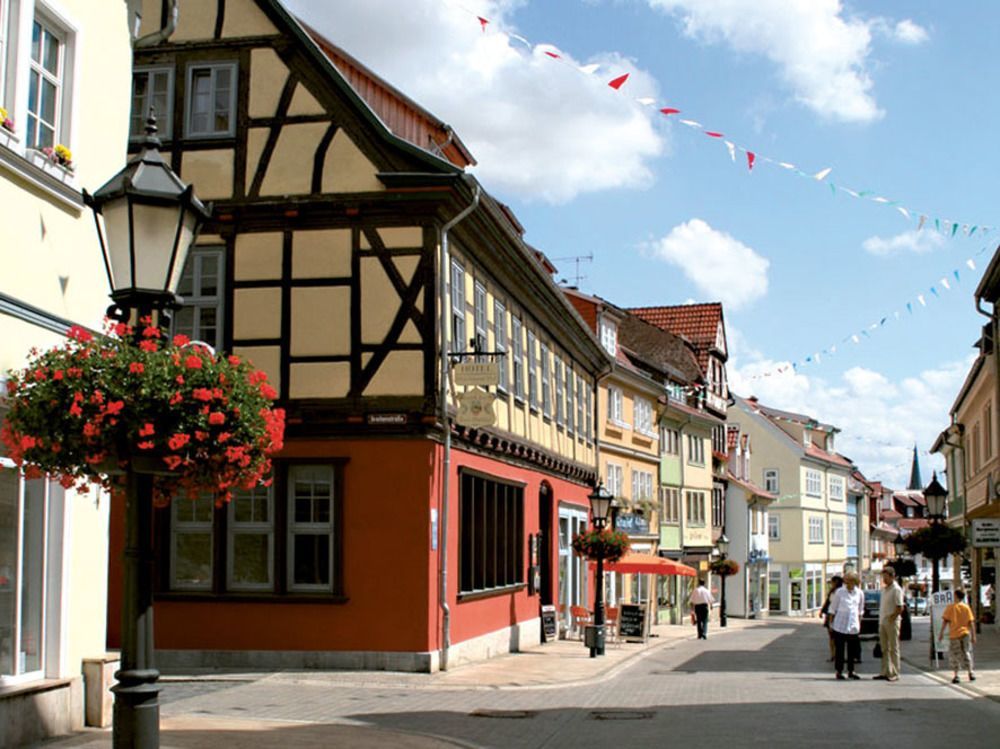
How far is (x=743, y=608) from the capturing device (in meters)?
65.5

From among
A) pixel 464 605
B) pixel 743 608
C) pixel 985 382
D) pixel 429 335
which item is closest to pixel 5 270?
pixel 429 335

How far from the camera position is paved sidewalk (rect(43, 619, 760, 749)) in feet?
38.3

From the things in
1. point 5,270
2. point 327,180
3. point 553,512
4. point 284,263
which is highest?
point 327,180

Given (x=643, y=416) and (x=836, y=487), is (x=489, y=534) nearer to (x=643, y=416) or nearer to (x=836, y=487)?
(x=643, y=416)

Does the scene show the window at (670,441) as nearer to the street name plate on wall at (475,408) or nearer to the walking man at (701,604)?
the walking man at (701,604)

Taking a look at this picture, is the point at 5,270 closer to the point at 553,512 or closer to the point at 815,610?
the point at 553,512

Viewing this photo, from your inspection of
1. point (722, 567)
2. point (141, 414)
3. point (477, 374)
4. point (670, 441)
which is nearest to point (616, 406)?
point (670, 441)

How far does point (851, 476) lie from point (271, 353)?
265 ft

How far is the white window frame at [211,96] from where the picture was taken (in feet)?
67.4

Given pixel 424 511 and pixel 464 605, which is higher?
pixel 424 511

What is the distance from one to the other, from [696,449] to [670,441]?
439 cm

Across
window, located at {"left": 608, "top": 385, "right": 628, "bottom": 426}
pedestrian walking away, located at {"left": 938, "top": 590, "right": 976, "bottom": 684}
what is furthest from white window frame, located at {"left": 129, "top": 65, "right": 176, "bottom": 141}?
window, located at {"left": 608, "top": 385, "right": 628, "bottom": 426}

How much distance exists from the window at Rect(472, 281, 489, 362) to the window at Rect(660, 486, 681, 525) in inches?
1036

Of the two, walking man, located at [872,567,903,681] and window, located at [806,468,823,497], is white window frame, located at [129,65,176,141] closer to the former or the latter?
walking man, located at [872,567,903,681]
